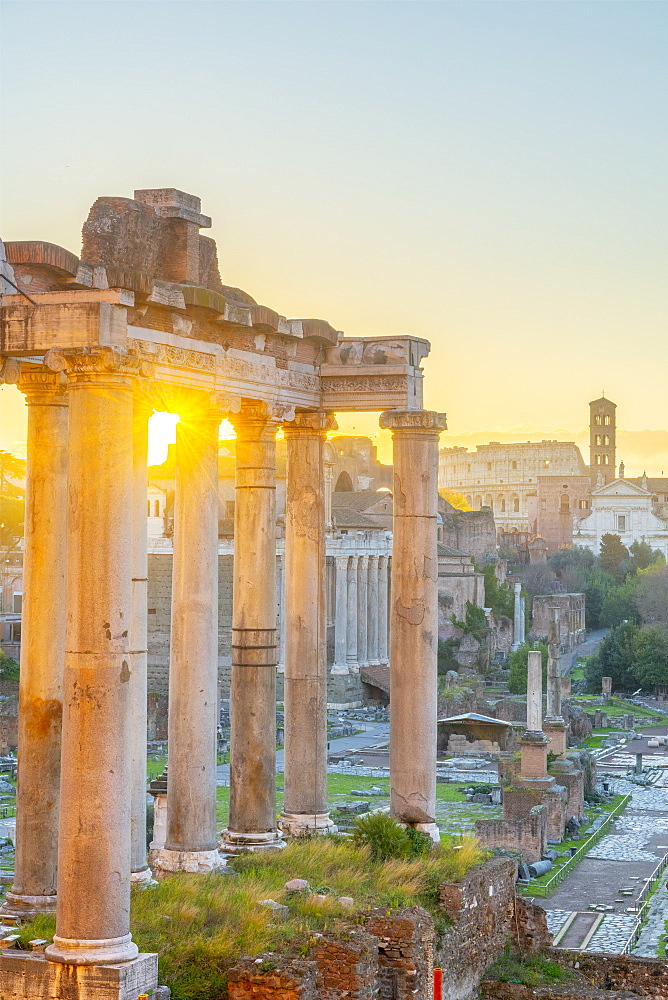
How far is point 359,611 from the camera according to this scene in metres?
62.8

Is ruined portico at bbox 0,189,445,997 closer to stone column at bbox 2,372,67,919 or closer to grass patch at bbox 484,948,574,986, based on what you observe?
stone column at bbox 2,372,67,919

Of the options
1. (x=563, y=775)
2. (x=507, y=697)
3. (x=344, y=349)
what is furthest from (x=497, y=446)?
(x=344, y=349)

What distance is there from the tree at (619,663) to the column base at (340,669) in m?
10.5

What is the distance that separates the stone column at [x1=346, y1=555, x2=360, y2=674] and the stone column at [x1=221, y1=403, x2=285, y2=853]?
47.3 m

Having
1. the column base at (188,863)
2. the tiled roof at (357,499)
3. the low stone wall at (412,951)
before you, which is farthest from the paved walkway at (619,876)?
the tiled roof at (357,499)

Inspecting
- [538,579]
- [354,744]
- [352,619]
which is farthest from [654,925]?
[538,579]

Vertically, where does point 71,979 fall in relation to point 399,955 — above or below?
above

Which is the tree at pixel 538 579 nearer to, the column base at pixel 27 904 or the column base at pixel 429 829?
the column base at pixel 429 829

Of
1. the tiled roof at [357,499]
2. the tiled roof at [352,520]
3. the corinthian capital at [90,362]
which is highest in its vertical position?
the tiled roof at [357,499]

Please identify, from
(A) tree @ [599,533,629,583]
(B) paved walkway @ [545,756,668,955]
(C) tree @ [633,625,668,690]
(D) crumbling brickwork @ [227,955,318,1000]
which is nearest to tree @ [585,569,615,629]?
(A) tree @ [599,533,629,583]

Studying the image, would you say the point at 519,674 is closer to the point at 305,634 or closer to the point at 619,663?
the point at 619,663

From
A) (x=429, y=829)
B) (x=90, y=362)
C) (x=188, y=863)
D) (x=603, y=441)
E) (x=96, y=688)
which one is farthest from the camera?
(x=603, y=441)

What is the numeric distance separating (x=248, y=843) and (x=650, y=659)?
49758 mm

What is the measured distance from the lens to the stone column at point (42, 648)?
10.9 metres
